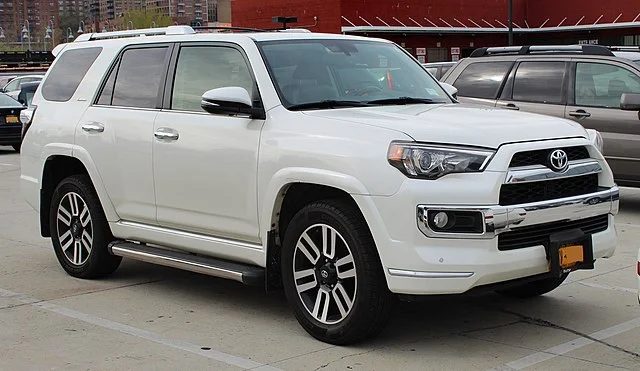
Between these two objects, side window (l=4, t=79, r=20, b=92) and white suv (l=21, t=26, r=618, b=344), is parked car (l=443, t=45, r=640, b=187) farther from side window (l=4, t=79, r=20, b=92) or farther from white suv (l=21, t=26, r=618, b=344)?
side window (l=4, t=79, r=20, b=92)

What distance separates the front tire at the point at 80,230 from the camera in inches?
306

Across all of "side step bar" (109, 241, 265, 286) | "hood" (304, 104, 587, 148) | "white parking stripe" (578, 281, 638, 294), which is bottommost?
"white parking stripe" (578, 281, 638, 294)

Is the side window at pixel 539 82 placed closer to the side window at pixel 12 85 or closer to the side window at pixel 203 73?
the side window at pixel 203 73

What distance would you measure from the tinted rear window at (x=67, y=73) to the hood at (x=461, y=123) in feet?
8.62

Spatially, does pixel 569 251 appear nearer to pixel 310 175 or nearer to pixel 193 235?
pixel 310 175

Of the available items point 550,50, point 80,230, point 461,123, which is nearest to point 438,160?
point 461,123

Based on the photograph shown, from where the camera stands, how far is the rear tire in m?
6.89

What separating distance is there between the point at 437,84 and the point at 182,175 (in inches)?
80.6

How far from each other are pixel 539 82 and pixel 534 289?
17.3 ft

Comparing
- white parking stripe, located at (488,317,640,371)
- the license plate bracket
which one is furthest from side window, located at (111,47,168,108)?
white parking stripe, located at (488,317,640,371)

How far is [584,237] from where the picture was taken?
5883mm

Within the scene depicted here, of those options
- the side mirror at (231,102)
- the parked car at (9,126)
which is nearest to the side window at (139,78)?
the side mirror at (231,102)

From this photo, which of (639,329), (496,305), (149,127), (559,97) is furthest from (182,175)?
(559,97)

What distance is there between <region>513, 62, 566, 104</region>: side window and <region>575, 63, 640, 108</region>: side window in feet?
0.76
